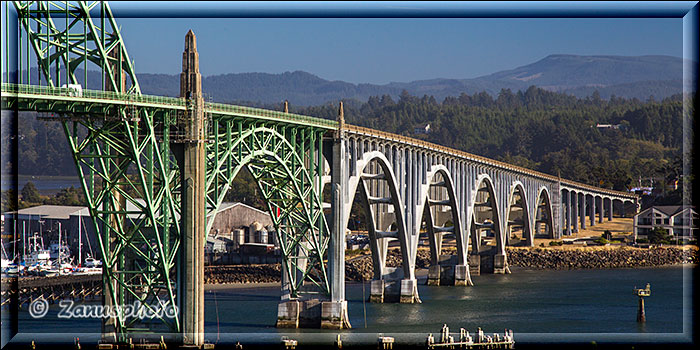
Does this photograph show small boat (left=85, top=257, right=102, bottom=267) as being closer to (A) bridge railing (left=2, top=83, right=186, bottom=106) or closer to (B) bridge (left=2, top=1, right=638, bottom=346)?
(B) bridge (left=2, top=1, right=638, bottom=346)

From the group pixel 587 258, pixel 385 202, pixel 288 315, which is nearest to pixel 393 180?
pixel 385 202

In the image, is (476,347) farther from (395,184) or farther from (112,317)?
(395,184)

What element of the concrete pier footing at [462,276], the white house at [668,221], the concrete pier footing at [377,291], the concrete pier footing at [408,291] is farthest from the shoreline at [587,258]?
the concrete pier footing at [408,291]

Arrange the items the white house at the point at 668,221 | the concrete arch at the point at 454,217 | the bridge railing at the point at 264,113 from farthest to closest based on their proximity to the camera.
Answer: the white house at the point at 668,221
the concrete arch at the point at 454,217
the bridge railing at the point at 264,113

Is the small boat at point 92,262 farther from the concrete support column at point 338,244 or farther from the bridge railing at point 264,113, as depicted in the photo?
the bridge railing at point 264,113

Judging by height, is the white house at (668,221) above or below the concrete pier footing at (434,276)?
above

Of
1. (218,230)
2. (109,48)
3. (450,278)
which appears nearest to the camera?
(109,48)

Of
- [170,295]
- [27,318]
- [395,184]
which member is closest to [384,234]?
[395,184]
